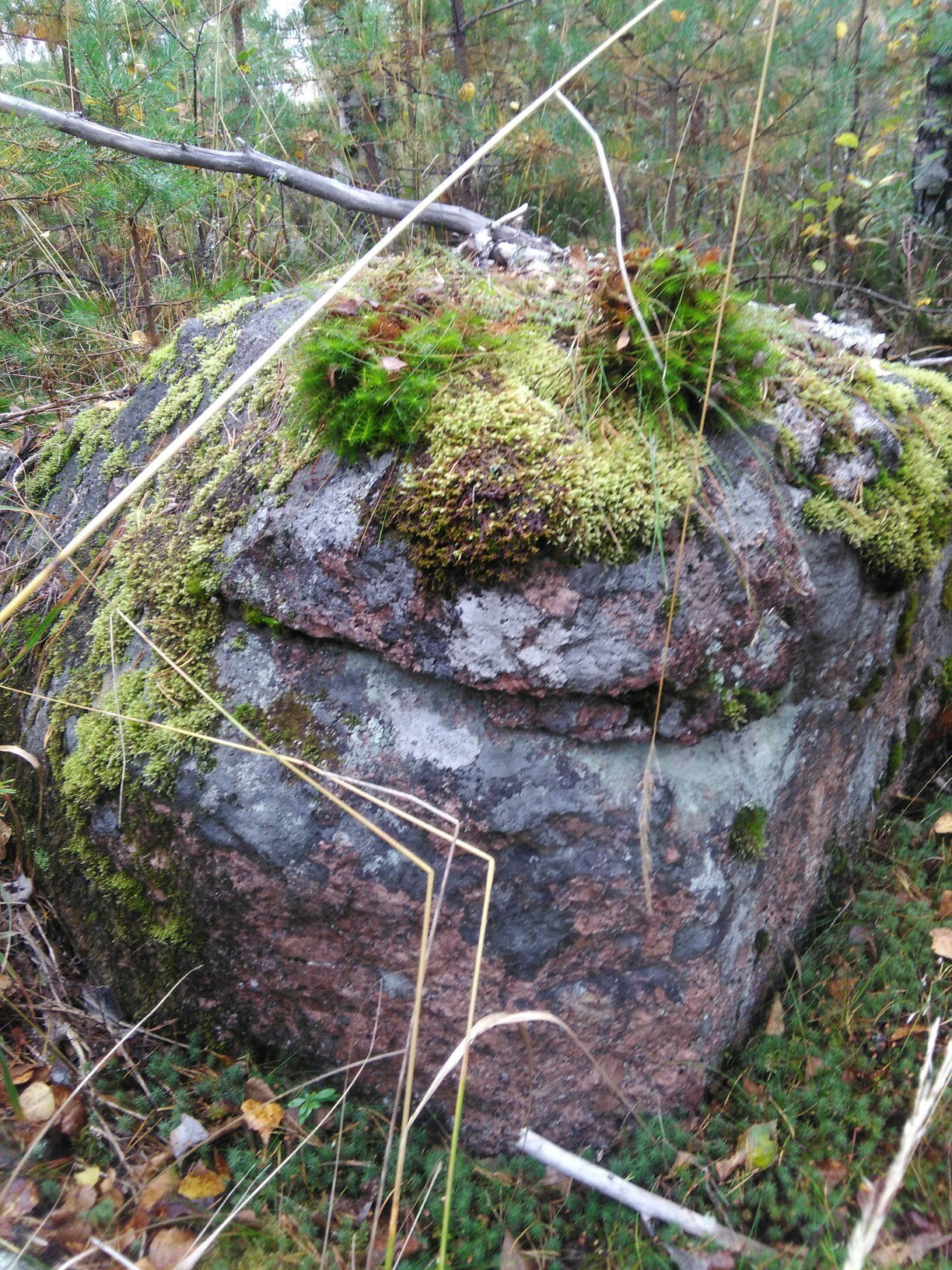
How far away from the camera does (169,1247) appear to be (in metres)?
1.70

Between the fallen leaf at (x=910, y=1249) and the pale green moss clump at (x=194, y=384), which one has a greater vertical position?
the pale green moss clump at (x=194, y=384)

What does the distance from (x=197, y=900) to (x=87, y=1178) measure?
0.65m

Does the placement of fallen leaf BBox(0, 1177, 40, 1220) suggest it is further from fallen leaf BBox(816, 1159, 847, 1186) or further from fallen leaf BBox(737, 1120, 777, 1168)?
fallen leaf BBox(816, 1159, 847, 1186)

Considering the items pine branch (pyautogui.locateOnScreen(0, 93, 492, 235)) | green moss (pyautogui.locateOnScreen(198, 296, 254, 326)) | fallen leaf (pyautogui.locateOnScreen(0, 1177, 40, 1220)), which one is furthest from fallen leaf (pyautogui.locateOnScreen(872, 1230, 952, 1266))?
pine branch (pyautogui.locateOnScreen(0, 93, 492, 235))

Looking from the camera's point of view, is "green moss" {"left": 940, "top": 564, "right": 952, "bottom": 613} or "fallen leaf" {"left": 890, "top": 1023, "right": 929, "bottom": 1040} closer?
"fallen leaf" {"left": 890, "top": 1023, "right": 929, "bottom": 1040}

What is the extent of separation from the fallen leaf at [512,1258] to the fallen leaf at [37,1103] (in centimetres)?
114

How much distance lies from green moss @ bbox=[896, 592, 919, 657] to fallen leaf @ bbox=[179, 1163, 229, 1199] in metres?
2.33

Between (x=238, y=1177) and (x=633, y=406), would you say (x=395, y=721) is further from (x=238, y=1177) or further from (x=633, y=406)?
(x=238, y=1177)

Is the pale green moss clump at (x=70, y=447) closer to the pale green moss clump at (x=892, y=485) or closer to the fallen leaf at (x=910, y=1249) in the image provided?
the pale green moss clump at (x=892, y=485)

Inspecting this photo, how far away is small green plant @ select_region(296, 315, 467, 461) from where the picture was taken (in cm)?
183

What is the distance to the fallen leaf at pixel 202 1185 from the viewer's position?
1828mm

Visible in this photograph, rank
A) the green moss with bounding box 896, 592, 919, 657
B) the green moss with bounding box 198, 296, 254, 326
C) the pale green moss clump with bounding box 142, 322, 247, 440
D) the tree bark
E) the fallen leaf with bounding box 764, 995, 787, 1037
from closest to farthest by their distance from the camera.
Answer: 1. the fallen leaf with bounding box 764, 995, 787, 1037
2. the green moss with bounding box 896, 592, 919, 657
3. the pale green moss clump with bounding box 142, 322, 247, 440
4. the green moss with bounding box 198, 296, 254, 326
5. the tree bark

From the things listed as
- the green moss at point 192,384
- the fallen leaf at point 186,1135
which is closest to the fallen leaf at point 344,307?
the green moss at point 192,384

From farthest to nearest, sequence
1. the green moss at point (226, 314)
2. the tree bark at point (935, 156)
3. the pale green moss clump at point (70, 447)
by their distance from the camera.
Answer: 1. the tree bark at point (935, 156)
2. the pale green moss clump at point (70, 447)
3. the green moss at point (226, 314)
